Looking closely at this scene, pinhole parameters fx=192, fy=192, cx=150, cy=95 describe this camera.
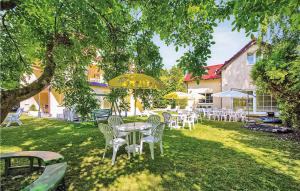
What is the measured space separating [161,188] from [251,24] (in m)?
4.08

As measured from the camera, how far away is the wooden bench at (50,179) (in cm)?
317

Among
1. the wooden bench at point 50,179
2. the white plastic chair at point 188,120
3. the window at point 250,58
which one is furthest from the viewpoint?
the window at point 250,58

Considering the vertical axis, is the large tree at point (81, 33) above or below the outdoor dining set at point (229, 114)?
above

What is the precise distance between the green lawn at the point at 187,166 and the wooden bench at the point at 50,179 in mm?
908

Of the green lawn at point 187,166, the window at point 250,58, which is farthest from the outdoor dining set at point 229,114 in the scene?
the green lawn at point 187,166

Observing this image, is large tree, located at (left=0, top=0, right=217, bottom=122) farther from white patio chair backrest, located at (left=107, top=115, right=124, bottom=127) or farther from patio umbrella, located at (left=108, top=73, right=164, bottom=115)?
white patio chair backrest, located at (left=107, top=115, right=124, bottom=127)

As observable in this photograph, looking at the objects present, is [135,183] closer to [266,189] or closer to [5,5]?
[266,189]

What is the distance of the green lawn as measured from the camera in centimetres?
496

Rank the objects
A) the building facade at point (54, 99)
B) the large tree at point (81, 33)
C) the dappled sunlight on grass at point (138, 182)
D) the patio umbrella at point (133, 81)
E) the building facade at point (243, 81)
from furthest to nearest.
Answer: the building facade at point (54, 99), the building facade at point (243, 81), the patio umbrella at point (133, 81), the dappled sunlight on grass at point (138, 182), the large tree at point (81, 33)

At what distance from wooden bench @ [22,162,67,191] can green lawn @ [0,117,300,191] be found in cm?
91

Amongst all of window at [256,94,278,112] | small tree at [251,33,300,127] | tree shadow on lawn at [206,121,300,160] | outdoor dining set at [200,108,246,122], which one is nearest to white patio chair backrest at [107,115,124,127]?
tree shadow on lawn at [206,121,300,160]

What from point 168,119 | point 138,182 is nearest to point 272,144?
point 168,119

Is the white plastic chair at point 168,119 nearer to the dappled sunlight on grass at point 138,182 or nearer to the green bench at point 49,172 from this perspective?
the dappled sunlight on grass at point 138,182

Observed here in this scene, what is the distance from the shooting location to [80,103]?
21.3 ft
